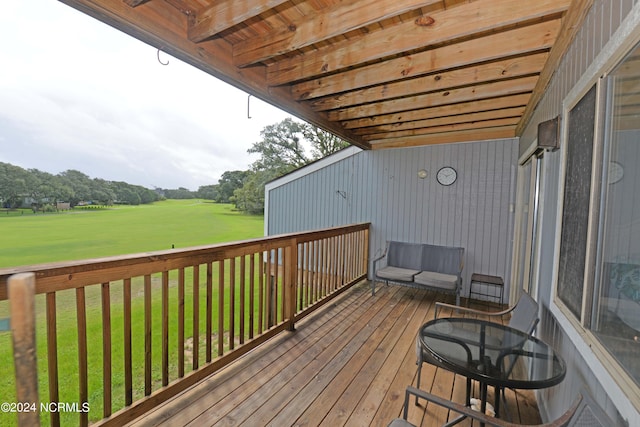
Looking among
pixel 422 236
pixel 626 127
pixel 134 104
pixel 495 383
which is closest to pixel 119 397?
pixel 495 383

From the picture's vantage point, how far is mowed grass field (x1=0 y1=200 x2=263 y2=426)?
2.79 m

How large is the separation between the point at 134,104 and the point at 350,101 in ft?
37.0

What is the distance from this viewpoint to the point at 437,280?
155 inches

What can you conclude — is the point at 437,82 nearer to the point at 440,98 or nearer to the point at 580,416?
the point at 440,98

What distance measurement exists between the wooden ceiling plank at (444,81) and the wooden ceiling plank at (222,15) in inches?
61.4

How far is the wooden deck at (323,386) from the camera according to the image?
1812 mm

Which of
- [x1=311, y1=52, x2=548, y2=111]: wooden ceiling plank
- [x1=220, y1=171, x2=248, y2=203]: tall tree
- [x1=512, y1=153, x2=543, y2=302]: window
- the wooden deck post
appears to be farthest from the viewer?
[x1=220, y1=171, x2=248, y2=203]: tall tree

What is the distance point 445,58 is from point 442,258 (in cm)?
312

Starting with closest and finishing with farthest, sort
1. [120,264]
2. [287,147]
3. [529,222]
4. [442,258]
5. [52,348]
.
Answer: [52,348] < [120,264] < [529,222] < [442,258] < [287,147]

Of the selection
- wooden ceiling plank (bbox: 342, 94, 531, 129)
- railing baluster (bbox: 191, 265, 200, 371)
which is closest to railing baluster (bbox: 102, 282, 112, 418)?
railing baluster (bbox: 191, 265, 200, 371)

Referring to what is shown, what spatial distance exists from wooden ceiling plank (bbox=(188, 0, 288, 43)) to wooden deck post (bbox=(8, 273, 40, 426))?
1791mm

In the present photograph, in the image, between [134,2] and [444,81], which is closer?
[134,2]

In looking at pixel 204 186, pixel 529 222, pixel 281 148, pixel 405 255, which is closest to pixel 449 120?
pixel 529 222

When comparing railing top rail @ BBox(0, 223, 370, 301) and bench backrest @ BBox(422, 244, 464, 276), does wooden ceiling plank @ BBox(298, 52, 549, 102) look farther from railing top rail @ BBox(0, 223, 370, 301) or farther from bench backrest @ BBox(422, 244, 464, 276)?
bench backrest @ BBox(422, 244, 464, 276)
